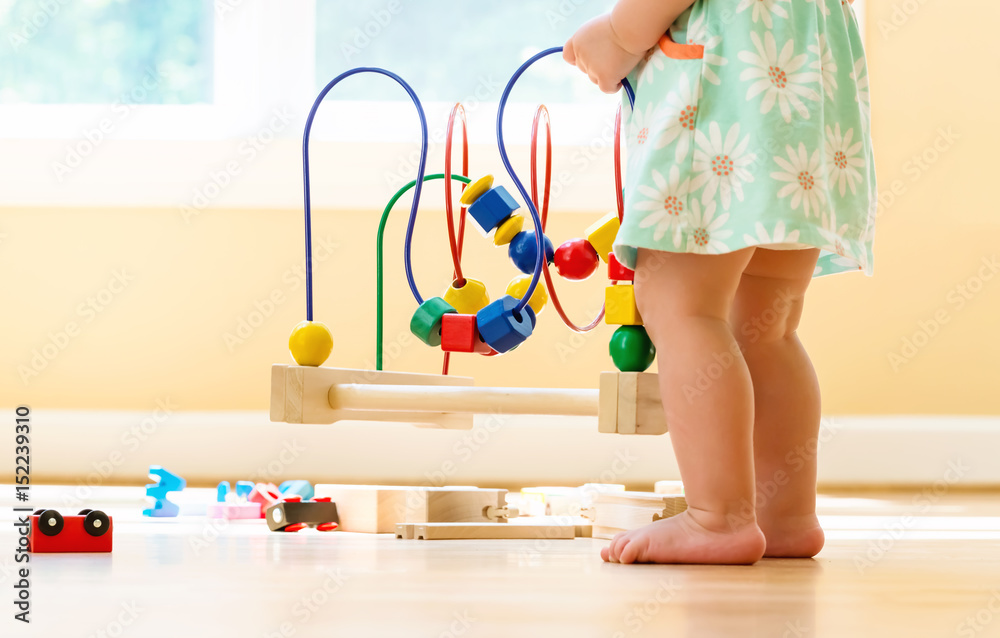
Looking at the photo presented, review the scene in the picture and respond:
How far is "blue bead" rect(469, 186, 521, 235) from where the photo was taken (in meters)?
1.04

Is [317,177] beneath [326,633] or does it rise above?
above

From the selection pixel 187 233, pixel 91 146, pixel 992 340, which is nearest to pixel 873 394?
pixel 992 340

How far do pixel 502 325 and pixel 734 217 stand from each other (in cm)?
29

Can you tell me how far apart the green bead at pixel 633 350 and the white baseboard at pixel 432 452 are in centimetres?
79

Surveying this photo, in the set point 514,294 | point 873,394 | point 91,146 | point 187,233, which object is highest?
point 91,146

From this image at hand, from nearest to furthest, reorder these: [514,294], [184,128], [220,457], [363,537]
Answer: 1. [363,537]
2. [514,294]
3. [220,457]
4. [184,128]

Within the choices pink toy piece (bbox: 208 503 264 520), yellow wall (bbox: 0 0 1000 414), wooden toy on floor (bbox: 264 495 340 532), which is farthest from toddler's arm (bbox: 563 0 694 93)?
yellow wall (bbox: 0 0 1000 414)

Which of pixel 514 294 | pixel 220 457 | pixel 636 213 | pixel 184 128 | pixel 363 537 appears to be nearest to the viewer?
pixel 636 213

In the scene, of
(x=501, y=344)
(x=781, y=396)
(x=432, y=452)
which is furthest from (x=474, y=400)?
(x=432, y=452)

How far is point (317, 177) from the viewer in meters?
1.76

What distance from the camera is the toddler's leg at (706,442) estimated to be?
73 centimetres

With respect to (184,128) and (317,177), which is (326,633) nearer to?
(317,177)

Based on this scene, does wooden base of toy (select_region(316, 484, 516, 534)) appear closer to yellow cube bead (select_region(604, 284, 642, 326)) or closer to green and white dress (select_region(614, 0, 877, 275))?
yellow cube bead (select_region(604, 284, 642, 326))

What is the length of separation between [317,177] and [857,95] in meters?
1.12
